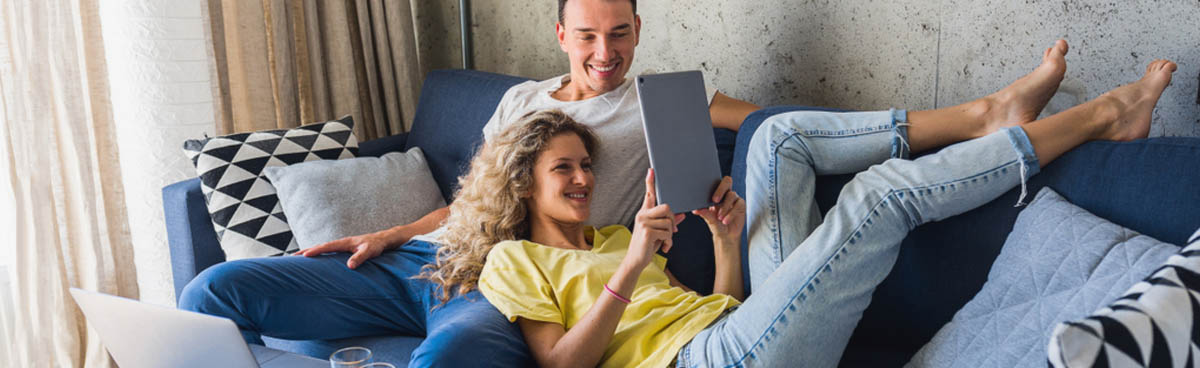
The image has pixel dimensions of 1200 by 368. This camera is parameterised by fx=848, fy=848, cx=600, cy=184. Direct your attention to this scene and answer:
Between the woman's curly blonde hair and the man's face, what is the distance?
1.05 ft

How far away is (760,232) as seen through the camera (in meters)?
1.57

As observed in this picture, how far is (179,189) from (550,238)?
1.08 m

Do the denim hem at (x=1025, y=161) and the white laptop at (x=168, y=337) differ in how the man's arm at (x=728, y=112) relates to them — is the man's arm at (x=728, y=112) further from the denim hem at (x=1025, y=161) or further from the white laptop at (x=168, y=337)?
the white laptop at (x=168, y=337)

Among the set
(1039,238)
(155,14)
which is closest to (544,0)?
(155,14)

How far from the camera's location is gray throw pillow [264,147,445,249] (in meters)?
2.11

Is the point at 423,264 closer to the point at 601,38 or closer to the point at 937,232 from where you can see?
the point at 601,38

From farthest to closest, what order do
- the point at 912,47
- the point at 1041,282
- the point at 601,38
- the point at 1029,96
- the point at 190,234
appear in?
the point at 190,234, the point at 601,38, the point at 912,47, the point at 1029,96, the point at 1041,282

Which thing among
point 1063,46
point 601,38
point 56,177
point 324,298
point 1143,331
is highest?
point 601,38

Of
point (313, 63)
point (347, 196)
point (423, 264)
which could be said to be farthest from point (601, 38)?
point (313, 63)

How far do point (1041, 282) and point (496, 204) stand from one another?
37.7 inches

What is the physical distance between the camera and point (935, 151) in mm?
1539

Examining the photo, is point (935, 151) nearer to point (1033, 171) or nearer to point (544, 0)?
point (1033, 171)

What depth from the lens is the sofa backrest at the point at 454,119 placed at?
2.39 meters

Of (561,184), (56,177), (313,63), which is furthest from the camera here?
(313,63)
